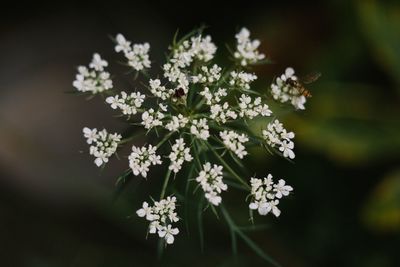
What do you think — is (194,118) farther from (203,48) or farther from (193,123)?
(203,48)

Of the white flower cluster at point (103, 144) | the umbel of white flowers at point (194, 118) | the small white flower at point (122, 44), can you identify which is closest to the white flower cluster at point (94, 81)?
the umbel of white flowers at point (194, 118)

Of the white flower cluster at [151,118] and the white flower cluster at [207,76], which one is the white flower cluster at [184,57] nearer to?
the white flower cluster at [207,76]

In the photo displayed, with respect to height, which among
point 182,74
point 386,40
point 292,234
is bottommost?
point 182,74

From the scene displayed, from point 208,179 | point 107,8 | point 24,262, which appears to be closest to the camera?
point 208,179

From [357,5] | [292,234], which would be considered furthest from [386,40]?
[292,234]

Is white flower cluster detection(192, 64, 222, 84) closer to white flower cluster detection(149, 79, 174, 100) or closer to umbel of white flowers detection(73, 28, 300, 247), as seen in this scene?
umbel of white flowers detection(73, 28, 300, 247)

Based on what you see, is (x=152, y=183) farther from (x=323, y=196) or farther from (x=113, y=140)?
(x=113, y=140)
